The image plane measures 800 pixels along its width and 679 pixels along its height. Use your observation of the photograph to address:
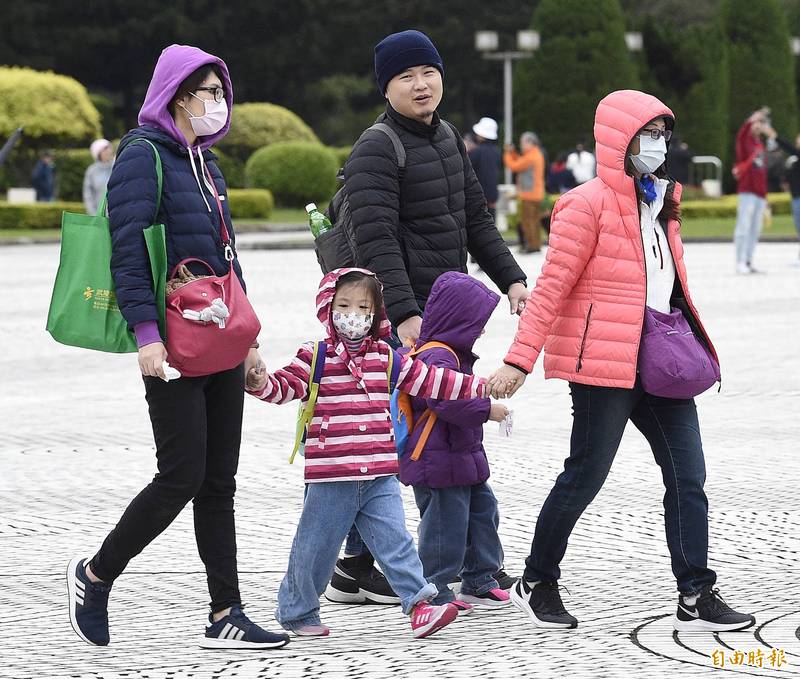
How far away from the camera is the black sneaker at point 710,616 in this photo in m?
5.02

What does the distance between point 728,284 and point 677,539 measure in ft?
43.1

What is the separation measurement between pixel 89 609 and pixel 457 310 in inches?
57.2

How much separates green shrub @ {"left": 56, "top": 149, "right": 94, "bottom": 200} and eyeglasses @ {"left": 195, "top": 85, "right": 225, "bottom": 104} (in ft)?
119

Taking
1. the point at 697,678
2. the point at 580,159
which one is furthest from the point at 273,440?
the point at 580,159

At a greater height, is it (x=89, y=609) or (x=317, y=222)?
(x=317, y=222)

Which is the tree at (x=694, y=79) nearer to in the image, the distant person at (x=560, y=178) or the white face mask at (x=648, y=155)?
the distant person at (x=560, y=178)

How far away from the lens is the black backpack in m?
5.59

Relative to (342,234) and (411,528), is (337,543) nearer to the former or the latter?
(342,234)

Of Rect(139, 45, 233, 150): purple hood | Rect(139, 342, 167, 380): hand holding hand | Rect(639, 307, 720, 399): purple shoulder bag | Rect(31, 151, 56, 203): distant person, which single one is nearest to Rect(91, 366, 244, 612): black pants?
Rect(139, 342, 167, 380): hand holding hand

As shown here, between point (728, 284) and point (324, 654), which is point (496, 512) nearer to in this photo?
point (324, 654)

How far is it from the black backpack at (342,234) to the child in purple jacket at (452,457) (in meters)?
0.41

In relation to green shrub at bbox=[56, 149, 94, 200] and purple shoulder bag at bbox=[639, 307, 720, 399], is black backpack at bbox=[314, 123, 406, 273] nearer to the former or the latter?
purple shoulder bag at bbox=[639, 307, 720, 399]

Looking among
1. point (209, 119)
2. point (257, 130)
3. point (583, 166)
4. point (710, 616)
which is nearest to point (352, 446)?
point (209, 119)

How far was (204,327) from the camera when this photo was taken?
4.77 meters
